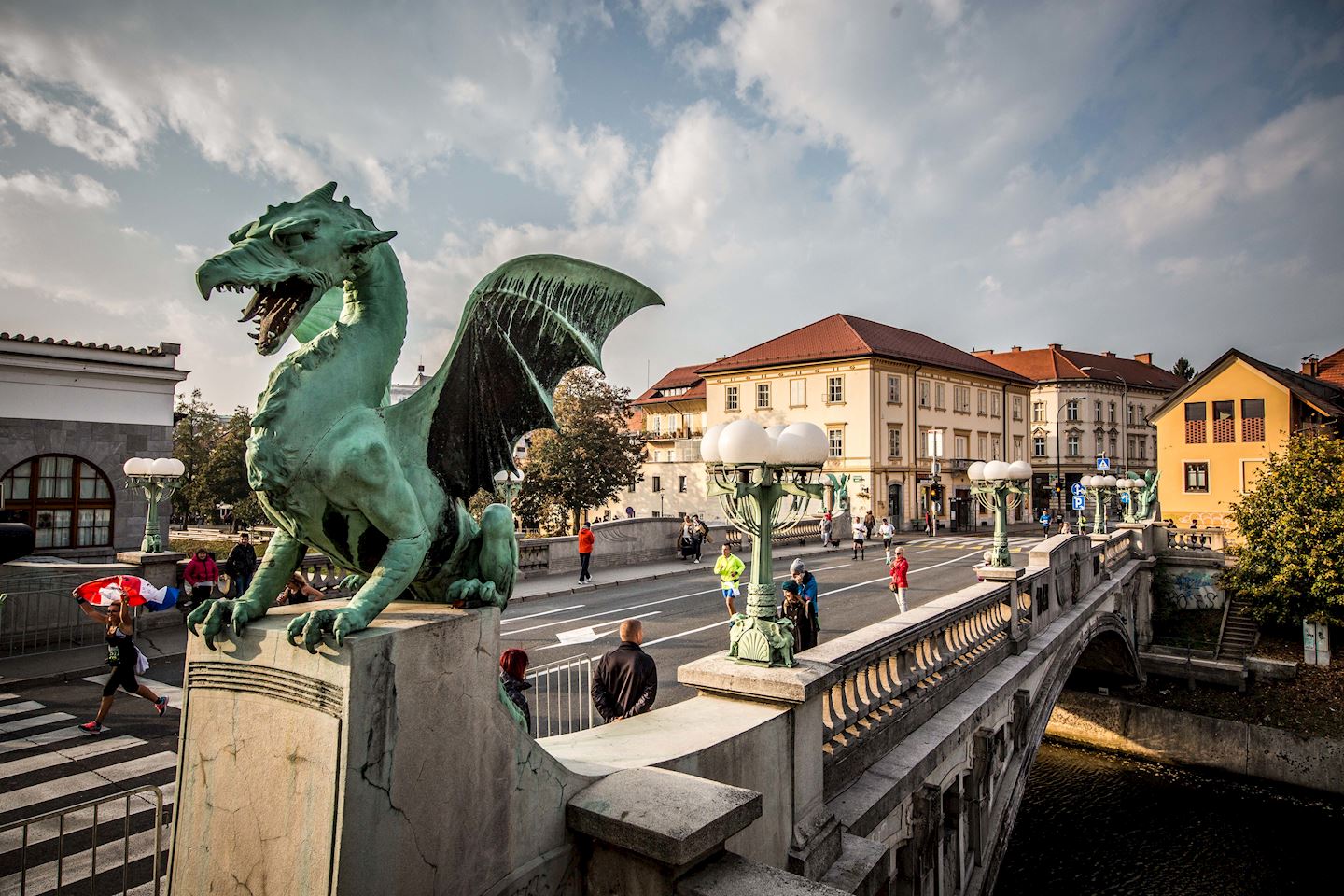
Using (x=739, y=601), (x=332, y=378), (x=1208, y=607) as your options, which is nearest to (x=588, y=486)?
(x=739, y=601)

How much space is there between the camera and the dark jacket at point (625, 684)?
216 inches

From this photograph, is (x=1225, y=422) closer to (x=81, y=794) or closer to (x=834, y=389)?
(x=834, y=389)

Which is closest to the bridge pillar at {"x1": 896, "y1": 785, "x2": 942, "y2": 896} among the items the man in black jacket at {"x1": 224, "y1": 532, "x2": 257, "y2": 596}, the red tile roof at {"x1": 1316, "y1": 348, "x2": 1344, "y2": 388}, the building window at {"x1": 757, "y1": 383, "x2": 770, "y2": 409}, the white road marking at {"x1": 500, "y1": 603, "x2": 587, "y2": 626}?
the white road marking at {"x1": 500, "y1": 603, "x2": 587, "y2": 626}

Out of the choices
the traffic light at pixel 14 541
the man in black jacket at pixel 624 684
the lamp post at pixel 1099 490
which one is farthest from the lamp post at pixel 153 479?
the lamp post at pixel 1099 490

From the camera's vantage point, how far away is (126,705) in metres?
8.67

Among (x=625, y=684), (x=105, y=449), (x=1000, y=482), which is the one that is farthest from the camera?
(x=105, y=449)

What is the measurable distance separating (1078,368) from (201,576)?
65.6 m

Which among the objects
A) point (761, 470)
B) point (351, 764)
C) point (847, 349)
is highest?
point (847, 349)

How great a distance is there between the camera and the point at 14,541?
3.48 metres

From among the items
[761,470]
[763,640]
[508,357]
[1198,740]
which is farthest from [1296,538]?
[508,357]

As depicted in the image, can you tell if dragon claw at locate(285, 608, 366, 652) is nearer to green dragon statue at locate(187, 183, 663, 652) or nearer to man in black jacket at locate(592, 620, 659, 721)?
green dragon statue at locate(187, 183, 663, 652)

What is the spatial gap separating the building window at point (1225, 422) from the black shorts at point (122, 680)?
4524 cm

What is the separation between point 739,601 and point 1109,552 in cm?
1254

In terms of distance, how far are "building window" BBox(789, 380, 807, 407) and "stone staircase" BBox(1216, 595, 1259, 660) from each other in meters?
22.7
